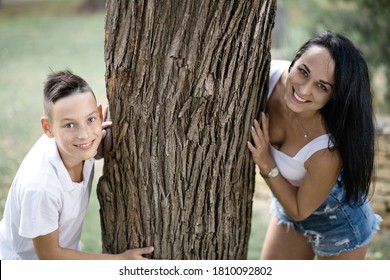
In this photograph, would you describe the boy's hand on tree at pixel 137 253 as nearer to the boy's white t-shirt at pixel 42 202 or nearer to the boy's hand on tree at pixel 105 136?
the boy's white t-shirt at pixel 42 202

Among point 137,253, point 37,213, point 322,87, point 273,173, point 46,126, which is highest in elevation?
point 322,87

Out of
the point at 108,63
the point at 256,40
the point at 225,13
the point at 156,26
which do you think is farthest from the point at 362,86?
the point at 108,63

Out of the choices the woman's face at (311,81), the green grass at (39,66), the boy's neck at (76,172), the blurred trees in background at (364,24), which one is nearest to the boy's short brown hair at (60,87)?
the boy's neck at (76,172)

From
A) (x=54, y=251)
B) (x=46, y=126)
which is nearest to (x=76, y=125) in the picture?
(x=46, y=126)

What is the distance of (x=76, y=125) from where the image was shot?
2463 millimetres

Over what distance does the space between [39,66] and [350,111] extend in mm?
8517

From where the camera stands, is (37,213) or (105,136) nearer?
(37,213)

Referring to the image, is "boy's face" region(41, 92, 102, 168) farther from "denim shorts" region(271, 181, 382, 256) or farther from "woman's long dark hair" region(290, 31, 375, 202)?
"denim shorts" region(271, 181, 382, 256)

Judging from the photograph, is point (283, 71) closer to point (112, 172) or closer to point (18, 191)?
point (112, 172)

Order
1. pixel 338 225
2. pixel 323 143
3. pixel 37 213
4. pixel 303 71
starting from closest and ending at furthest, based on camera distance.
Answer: pixel 37 213
pixel 303 71
pixel 323 143
pixel 338 225

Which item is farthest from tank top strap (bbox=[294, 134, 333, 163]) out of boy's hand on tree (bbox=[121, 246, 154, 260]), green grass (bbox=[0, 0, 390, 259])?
green grass (bbox=[0, 0, 390, 259])

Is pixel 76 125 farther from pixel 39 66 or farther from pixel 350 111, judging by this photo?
pixel 39 66

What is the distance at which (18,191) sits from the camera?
249 cm

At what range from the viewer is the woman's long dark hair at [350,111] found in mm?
2605
